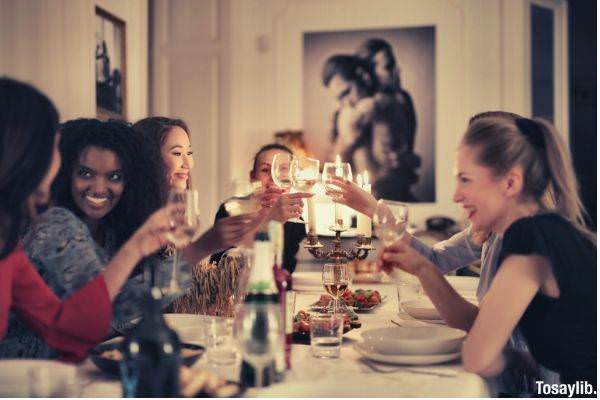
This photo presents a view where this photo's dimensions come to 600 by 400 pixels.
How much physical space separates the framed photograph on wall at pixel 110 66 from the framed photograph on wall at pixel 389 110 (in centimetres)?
171

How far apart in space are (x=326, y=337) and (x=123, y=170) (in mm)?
952

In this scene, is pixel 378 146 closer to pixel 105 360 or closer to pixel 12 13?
pixel 12 13

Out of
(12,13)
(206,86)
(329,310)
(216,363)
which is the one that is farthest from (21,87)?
(206,86)

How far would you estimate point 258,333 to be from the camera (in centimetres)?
124

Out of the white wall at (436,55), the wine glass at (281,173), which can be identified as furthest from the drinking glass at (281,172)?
the white wall at (436,55)

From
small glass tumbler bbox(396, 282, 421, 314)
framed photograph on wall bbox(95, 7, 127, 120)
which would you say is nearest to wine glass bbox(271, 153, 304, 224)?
small glass tumbler bbox(396, 282, 421, 314)

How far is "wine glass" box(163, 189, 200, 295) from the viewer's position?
1372mm

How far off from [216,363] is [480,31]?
447 cm

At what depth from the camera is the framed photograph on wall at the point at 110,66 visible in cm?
420

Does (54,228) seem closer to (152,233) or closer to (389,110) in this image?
(152,233)

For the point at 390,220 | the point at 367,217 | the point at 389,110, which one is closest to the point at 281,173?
the point at 367,217

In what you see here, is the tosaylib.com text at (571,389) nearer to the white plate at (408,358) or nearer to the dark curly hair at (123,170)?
the white plate at (408,358)

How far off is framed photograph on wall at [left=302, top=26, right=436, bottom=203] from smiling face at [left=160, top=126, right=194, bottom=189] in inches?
105

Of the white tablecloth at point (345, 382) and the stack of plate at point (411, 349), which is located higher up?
the stack of plate at point (411, 349)
